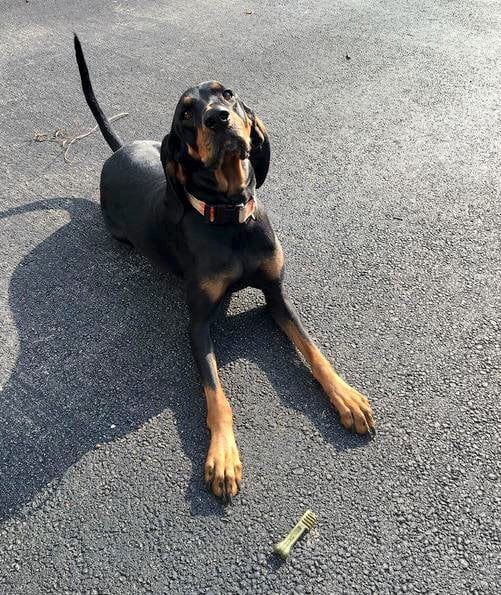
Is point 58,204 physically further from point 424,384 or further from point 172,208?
point 424,384

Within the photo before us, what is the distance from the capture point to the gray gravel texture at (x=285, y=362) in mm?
2357

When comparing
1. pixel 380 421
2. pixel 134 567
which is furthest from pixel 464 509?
pixel 134 567

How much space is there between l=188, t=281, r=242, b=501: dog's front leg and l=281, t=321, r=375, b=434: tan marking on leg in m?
0.49

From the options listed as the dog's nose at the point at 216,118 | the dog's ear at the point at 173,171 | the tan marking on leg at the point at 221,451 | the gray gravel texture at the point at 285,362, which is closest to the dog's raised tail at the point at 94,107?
the gray gravel texture at the point at 285,362

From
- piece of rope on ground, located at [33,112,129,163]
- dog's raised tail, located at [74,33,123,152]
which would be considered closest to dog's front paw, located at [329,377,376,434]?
dog's raised tail, located at [74,33,123,152]

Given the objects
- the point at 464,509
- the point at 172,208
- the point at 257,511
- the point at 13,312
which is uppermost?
the point at 172,208

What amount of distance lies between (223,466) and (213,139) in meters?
1.52

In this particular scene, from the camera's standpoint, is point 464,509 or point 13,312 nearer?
point 464,509

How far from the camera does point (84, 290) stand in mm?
3686

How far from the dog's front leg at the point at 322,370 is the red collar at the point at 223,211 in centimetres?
44

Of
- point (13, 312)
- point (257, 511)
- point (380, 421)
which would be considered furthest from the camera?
point (13, 312)

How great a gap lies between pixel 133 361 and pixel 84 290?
749mm

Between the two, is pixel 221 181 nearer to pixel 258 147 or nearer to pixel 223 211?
pixel 223 211

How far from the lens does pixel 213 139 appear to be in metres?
2.70
